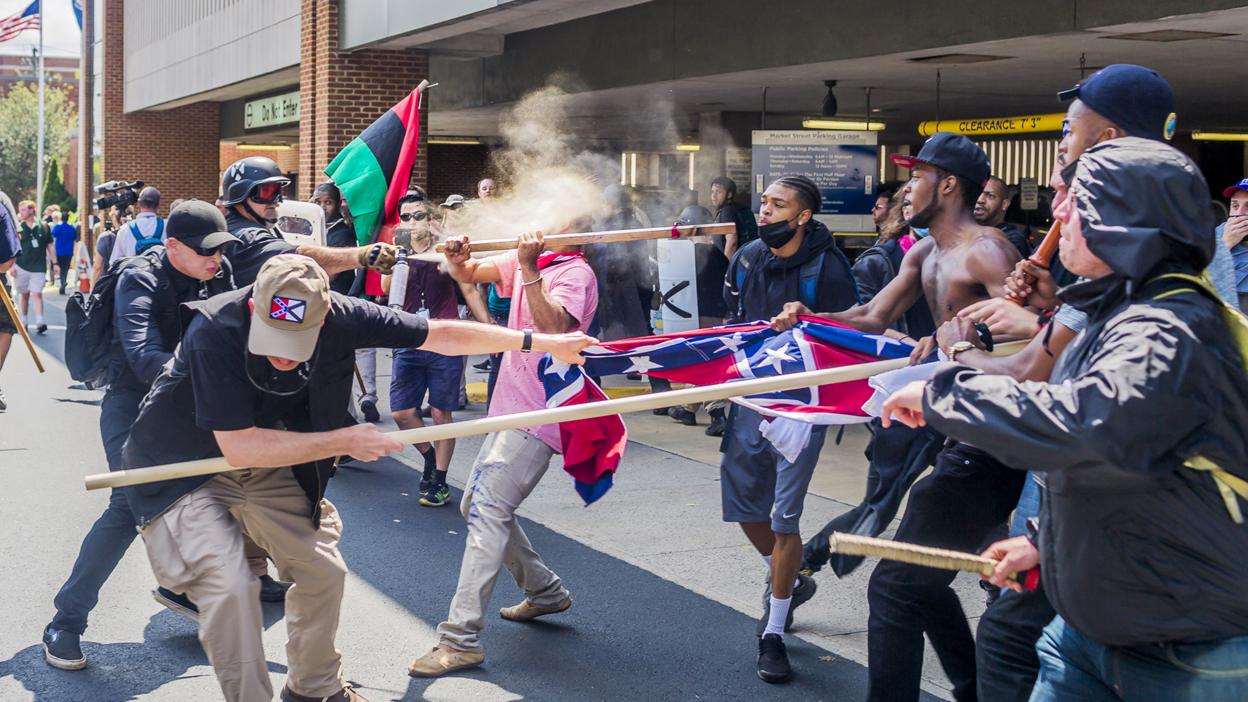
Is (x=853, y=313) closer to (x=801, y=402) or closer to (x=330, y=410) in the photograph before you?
(x=801, y=402)

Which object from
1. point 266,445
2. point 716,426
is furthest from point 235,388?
point 716,426

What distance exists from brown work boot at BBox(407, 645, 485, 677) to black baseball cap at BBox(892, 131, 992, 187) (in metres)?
2.52

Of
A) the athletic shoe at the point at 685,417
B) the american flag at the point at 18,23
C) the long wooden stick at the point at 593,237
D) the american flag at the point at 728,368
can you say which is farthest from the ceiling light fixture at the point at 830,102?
the american flag at the point at 18,23

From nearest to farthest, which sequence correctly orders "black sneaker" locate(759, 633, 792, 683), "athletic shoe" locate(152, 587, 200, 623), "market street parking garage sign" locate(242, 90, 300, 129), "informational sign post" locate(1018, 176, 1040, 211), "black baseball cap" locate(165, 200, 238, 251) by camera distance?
"black sneaker" locate(759, 633, 792, 683), "black baseball cap" locate(165, 200, 238, 251), "athletic shoe" locate(152, 587, 200, 623), "informational sign post" locate(1018, 176, 1040, 211), "market street parking garage sign" locate(242, 90, 300, 129)

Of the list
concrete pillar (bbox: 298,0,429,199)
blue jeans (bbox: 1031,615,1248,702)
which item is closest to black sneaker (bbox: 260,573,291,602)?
blue jeans (bbox: 1031,615,1248,702)

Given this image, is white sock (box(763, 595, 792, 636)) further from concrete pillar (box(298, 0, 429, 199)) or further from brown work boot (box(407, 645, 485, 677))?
concrete pillar (box(298, 0, 429, 199))

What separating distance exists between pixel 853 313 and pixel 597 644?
1.76m

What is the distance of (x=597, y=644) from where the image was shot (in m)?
5.79

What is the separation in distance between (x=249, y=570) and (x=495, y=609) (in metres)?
2.03

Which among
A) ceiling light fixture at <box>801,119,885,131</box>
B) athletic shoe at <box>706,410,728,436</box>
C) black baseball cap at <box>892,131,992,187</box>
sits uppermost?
ceiling light fixture at <box>801,119,885,131</box>

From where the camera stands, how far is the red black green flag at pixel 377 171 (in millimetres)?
6793

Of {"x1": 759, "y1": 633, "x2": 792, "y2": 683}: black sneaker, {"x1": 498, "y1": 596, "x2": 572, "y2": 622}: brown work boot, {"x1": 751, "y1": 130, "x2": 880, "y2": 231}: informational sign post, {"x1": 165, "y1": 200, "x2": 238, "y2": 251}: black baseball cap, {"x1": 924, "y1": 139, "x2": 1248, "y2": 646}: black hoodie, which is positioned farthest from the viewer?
{"x1": 751, "y1": 130, "x2": 880, "y2": 231}: informational sign post

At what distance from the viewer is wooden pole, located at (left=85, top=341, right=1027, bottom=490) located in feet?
13.2

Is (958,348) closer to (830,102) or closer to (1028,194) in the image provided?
(830,102)
